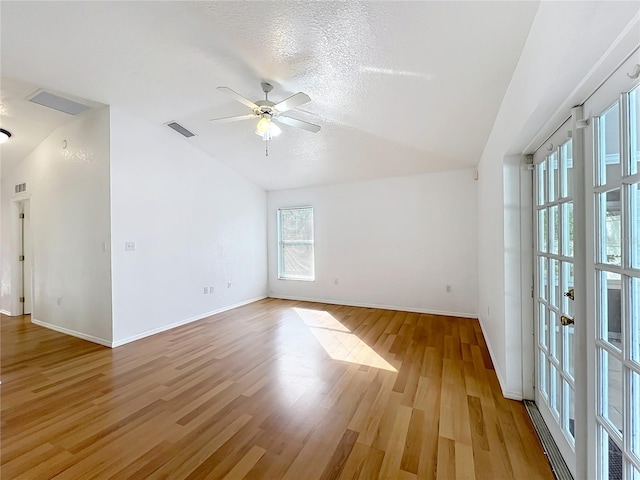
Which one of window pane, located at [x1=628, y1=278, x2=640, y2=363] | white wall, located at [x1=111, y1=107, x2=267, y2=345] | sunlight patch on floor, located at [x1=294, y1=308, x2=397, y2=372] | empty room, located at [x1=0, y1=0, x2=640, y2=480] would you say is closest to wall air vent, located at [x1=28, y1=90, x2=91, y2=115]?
empty room, located at [x1=0, y1=0, x2=640, y2=480]

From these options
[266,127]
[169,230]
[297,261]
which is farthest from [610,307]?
[297,261]

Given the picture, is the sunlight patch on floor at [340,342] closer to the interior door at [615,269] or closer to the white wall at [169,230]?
the interior door at [615,269]

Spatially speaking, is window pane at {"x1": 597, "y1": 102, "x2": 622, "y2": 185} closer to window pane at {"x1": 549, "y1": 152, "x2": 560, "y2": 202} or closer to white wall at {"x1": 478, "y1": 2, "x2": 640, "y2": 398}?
white wall at {"x1": 478, "y1": 2, "x2": 640, "y2": 398}

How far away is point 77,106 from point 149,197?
1.33m

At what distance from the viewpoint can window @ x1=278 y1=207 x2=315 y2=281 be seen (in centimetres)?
571

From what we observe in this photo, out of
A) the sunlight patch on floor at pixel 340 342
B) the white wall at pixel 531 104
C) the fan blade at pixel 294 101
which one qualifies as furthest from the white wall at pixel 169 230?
the white wall at pixel 531 104

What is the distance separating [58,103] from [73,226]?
1.58 meters

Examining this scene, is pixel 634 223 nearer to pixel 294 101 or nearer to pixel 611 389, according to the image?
pixel 611 389

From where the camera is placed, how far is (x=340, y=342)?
3.35 meters

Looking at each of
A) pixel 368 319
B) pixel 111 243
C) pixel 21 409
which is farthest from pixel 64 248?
pixel 368 319

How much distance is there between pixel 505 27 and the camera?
1.52 meters

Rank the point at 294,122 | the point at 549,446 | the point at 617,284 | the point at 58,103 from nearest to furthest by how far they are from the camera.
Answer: the point at 617,284 → the point at 549,446 → the point at 294,122 → the point at 58,103

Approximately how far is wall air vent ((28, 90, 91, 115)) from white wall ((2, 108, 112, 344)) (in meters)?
0.13

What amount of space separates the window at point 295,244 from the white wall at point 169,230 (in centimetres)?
85
